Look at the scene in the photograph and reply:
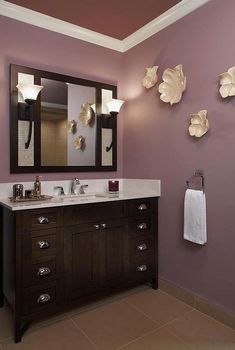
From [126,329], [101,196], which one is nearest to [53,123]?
[101,196]

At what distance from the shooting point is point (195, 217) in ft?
6.18

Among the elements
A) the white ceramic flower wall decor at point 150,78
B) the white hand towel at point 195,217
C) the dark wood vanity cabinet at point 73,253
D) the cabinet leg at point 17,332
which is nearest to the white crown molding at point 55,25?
the white ceramic flower wall decor at point 150,78

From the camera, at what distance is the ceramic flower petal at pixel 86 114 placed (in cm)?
240

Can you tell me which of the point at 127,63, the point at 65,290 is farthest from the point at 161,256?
the point at 127,63

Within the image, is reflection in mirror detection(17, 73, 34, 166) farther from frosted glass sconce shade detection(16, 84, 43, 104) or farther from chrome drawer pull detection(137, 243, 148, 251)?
chrome drawer pull detection(137, 243, 148, 251)

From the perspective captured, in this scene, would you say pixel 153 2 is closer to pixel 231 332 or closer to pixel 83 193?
pixel 83 193

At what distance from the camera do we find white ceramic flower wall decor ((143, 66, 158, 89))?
228cm

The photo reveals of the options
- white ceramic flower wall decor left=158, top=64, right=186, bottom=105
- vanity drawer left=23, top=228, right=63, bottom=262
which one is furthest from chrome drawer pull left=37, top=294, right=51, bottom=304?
white ceramic flower wall decor left=158, top=64, right=186, bottom=105

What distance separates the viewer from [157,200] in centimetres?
230

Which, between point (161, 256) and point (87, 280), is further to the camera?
point (161, 256)

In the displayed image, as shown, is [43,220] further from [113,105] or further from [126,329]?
[113,105]

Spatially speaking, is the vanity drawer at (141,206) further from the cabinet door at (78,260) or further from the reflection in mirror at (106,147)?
the reflection in mirror at (106,147)

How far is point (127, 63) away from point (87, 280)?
7.06ft

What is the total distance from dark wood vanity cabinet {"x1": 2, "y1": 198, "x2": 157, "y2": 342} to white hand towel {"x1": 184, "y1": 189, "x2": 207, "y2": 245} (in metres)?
0.40
